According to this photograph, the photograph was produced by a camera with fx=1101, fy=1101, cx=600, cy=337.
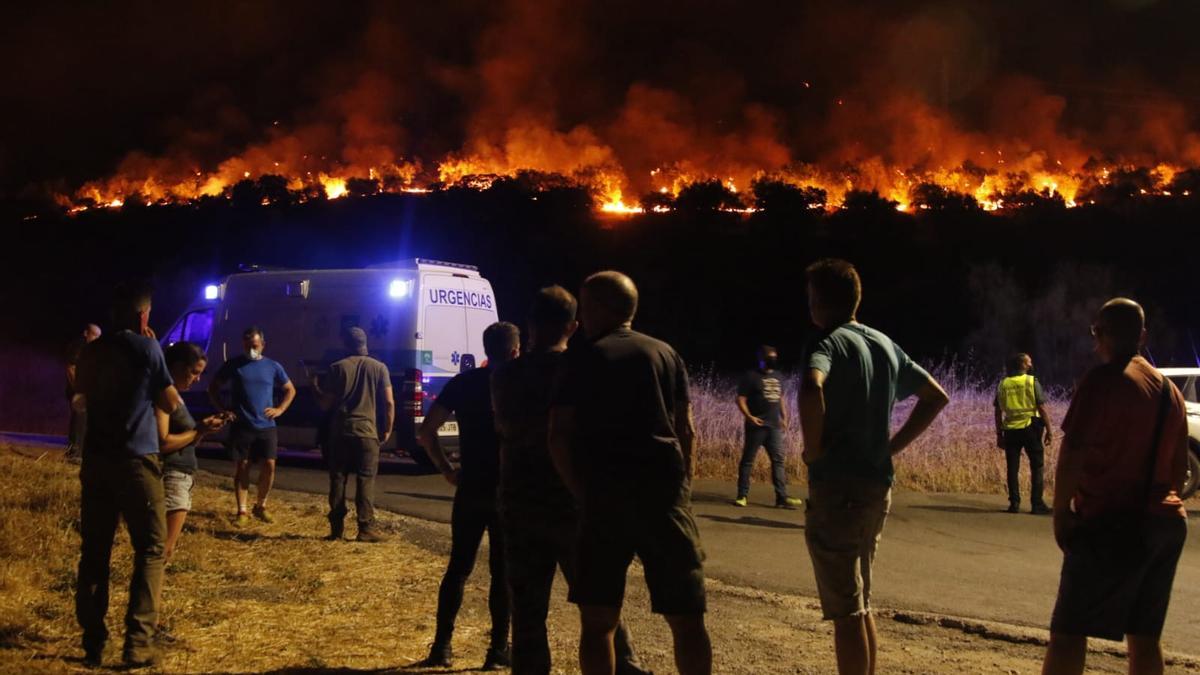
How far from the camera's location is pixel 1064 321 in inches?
1252

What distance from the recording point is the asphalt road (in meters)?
7.10

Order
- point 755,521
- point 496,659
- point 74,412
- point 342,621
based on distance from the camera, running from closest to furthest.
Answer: point 496,659 → point 342,621 → point 755,521 → point 74,412

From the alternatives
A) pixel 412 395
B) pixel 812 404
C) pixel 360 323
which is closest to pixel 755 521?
pixel 412 395

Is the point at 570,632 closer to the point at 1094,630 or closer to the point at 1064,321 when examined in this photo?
the point at 1094,630

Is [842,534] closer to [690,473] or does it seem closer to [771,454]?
[690,473]

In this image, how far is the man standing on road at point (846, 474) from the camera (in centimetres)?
404

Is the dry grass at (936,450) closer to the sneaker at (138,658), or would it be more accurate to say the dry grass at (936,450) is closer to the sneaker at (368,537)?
the sneaker at (368,537)

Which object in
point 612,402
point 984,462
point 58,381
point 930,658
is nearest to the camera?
point 612,402

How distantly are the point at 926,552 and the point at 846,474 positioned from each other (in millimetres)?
5562

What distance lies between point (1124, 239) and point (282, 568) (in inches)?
1890

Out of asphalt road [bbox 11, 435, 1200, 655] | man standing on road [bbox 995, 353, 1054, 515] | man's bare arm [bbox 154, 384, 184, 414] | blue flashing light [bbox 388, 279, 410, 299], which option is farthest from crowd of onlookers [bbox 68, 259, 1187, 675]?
blue flashing light [bbox 388, 279, 410, 299]

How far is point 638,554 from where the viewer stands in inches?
151

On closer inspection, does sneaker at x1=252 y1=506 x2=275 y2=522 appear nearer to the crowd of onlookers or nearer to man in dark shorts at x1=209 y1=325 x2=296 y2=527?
man in dark shorts at x1=209 y1=325 x2=296 y2=527

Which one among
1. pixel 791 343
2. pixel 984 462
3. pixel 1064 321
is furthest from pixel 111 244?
pixel 984 462
